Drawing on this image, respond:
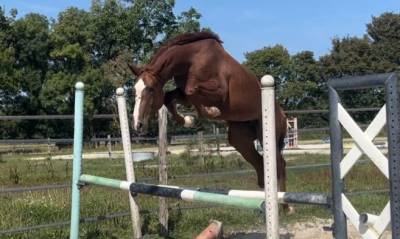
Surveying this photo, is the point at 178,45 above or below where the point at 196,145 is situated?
above

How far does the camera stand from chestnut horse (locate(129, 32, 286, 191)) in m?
3.84

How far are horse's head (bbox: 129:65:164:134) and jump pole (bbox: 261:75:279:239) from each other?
117 centimetres

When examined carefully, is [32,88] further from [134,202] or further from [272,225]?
[272,225]

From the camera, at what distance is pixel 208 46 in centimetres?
411

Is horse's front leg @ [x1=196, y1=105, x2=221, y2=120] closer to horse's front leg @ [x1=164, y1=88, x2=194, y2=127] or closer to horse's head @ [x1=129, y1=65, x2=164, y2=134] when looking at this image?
horse's front leg @ [x1=164, y1=88, x2=194, y2=127]

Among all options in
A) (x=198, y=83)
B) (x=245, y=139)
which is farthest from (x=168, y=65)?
(x=245, y=139)

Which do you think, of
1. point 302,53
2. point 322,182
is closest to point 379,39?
point 302,53

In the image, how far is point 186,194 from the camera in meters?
3.62

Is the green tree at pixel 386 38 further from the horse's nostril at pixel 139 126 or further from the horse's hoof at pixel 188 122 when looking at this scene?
the horse's nostril at pixel 139 126

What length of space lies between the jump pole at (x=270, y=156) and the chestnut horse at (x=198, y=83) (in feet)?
3.81

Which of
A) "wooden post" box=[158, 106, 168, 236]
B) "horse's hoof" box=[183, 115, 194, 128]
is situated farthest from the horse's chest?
"wooden post" box=[158, 106, 168, 236]

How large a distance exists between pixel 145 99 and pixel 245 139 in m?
1.28

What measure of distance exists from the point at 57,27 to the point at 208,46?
4499cm

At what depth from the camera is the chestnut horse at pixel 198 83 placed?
12.6 ft
